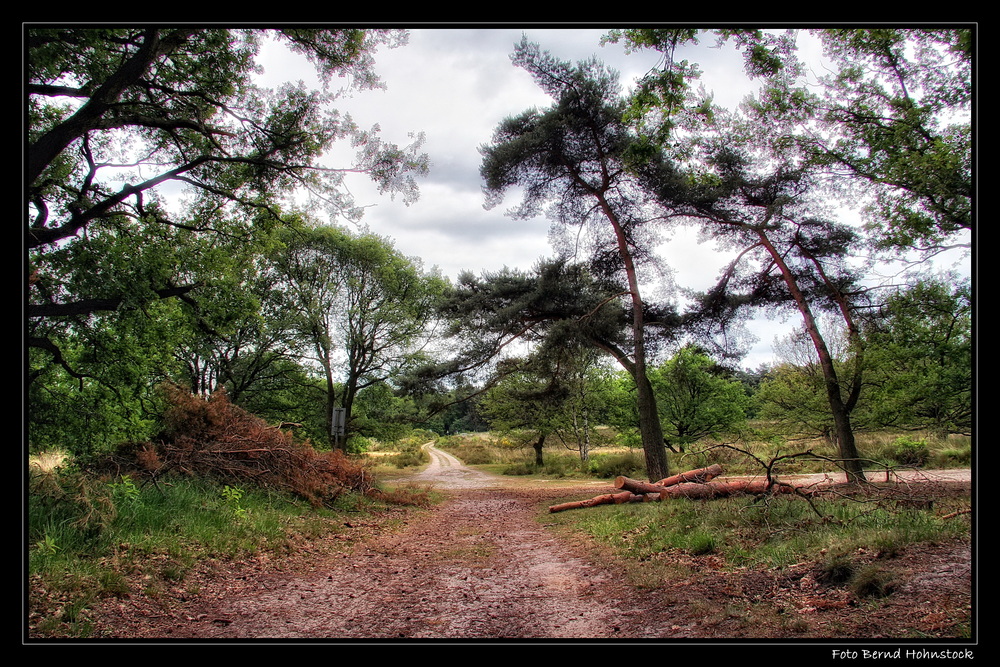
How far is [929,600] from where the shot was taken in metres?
3.44

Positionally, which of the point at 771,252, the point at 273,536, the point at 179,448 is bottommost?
the point at 273,536

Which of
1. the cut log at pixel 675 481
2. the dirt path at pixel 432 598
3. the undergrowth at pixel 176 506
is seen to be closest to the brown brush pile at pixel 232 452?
the undergrowth at pixel 176 506

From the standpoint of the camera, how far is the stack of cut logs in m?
9.33

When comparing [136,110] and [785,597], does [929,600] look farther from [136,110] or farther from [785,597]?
[136,110]

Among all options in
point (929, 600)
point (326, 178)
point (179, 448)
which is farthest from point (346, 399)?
point (929, 600)

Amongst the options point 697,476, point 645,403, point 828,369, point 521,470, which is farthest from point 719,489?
point 521,470

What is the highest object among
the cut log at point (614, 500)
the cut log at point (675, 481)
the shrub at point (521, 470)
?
the cut log at point (675, 481)

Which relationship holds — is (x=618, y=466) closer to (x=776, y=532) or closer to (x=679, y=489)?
(x=679, y=489)

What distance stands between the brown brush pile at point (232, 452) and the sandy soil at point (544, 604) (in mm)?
3848

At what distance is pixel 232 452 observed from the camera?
9820 millimetres

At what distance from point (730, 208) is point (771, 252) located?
6.17 ft

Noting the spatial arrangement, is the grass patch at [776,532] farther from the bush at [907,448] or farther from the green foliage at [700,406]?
the green foliage at [700,406]

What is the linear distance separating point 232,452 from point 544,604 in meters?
8.26

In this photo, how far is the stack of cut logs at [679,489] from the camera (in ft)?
30.6
